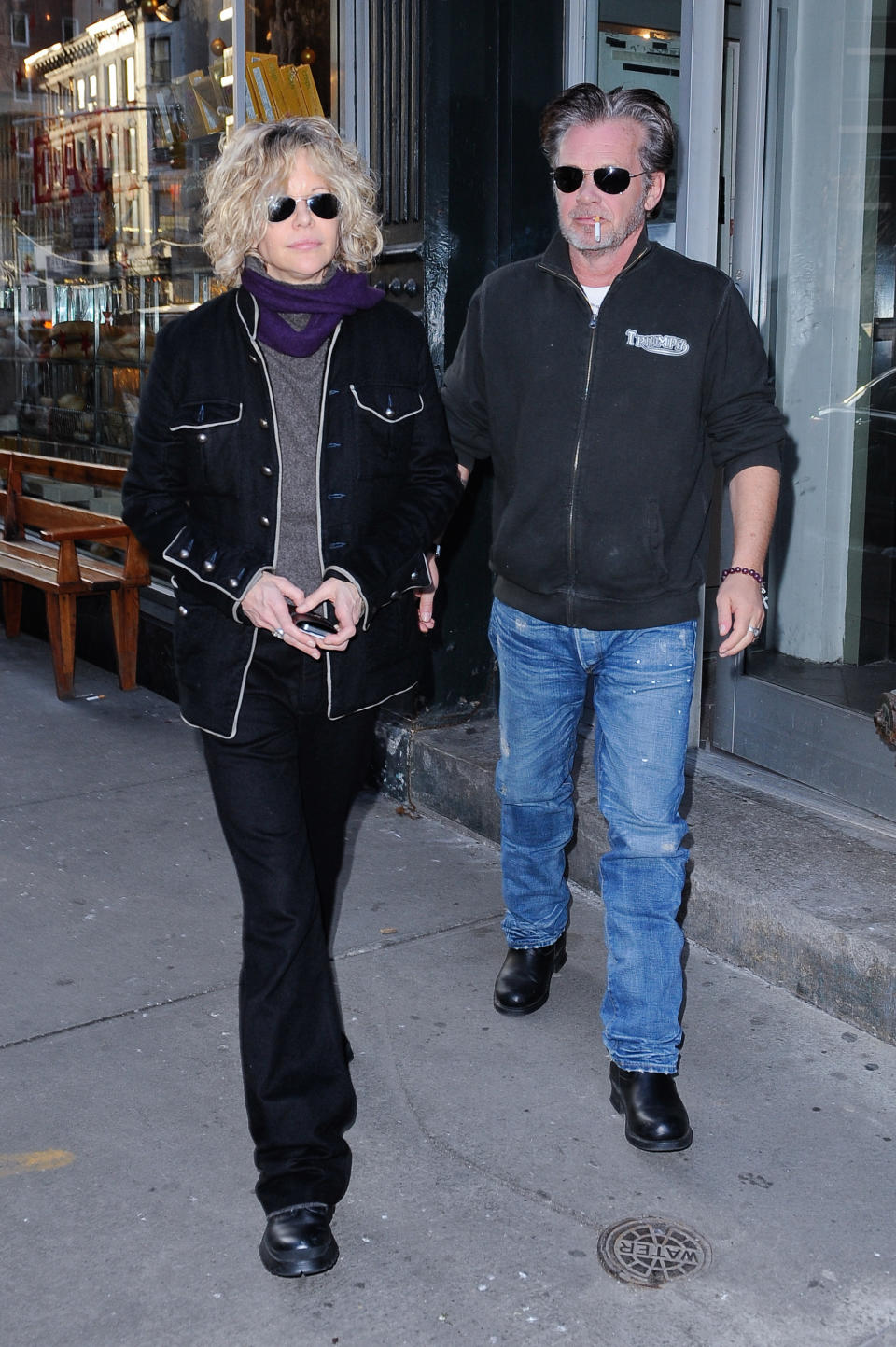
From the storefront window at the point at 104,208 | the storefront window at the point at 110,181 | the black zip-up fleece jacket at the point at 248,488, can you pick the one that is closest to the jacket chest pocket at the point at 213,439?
the black zip-up fleece jacket at the point at 248,488

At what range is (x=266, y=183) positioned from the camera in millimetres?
2686

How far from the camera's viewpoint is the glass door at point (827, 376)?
14.6ft

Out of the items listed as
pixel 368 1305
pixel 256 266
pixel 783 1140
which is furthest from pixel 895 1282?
pixel 256 266

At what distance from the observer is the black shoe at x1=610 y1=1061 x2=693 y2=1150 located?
3.09 meters

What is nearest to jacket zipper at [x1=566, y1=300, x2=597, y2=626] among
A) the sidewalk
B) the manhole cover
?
the sidewalk

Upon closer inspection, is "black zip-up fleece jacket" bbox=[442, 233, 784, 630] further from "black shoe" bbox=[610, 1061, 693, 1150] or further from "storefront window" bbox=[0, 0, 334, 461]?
"storefront window" bbox=[0, 0, 334, 461]

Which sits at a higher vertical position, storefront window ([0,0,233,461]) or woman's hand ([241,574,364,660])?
storefront window ([0,0,233,461])

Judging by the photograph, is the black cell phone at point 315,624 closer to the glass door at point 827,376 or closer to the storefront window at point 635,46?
the glass door at point 827,376

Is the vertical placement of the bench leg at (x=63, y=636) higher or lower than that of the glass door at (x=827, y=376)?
lower

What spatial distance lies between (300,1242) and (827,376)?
3141mm

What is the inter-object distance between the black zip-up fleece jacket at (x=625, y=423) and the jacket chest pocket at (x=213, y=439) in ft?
2.50

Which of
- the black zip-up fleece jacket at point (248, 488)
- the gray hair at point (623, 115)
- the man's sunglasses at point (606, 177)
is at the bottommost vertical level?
the black zip-up fleece jacket at point (248, 488)

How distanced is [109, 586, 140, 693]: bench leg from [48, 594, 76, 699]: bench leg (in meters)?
0.21

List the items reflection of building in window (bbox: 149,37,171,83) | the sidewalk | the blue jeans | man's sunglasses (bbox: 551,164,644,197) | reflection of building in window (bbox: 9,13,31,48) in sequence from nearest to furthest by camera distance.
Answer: the sidewalk
man's sunglasses (bbox: 551,164,644,197)
the blue jeans
reflection of building in window (bbox: 149,37,171,83)
reflection of building in window (bbox: 9,13,31,48)
